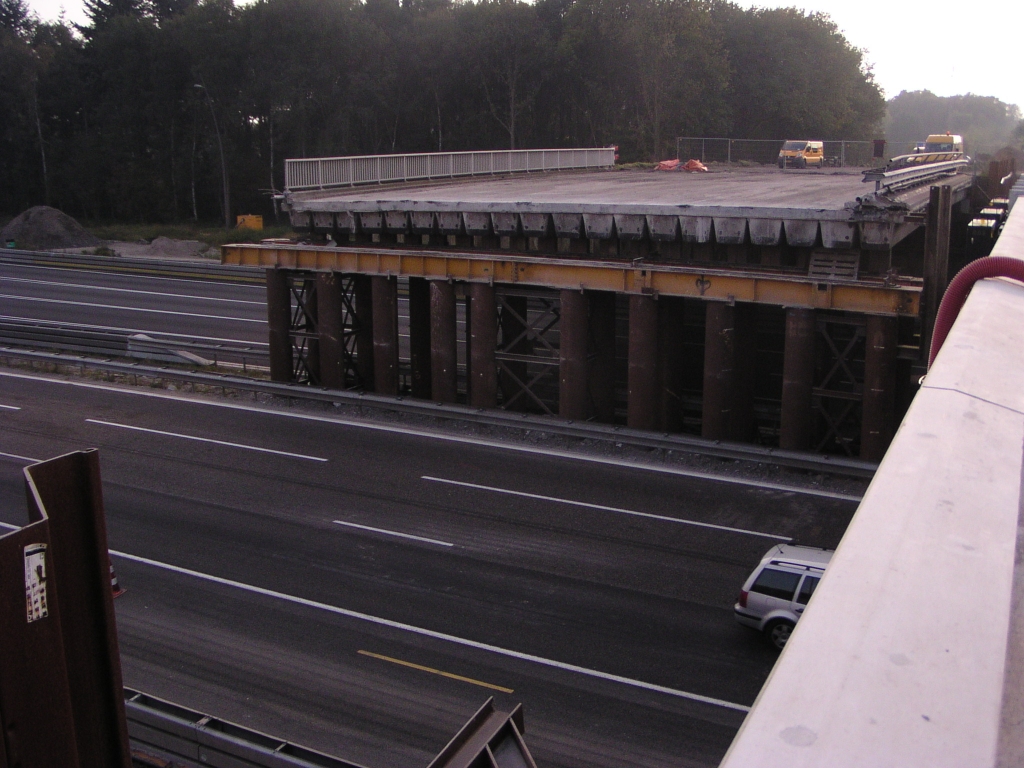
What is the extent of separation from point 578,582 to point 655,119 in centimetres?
4989

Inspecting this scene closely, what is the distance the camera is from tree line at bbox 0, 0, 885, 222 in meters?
59.6

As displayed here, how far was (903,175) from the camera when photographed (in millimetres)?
21188

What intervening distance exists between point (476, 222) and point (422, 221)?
1.53 meters

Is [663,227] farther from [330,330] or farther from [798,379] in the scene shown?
[330,330]

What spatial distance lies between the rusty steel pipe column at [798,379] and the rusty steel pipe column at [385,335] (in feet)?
30.3

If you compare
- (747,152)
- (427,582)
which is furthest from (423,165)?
(747,152)

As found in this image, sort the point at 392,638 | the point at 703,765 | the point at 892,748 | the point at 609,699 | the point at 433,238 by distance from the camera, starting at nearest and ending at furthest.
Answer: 1. the point at 892,748
2. the point at 703,765
3. the point at 609,699
4. the point at 392,638
5. the point at 433,238

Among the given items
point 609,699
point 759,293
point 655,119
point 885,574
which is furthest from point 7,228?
point 885,574

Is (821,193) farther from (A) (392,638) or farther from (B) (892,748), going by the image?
(B) (892,748)

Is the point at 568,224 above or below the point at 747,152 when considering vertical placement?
below

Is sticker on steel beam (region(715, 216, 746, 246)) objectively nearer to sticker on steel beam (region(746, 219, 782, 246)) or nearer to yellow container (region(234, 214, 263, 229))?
sticker on steel beam (region(746, 219, 782, 246))

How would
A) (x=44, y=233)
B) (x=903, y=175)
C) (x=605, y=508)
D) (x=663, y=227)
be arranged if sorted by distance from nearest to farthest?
(x=605, y=508), (x=663, y=227), (x=903, y=175), (x=44, y=233)

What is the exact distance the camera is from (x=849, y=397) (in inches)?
682

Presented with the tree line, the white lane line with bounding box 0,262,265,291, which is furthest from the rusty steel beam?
the tree line
